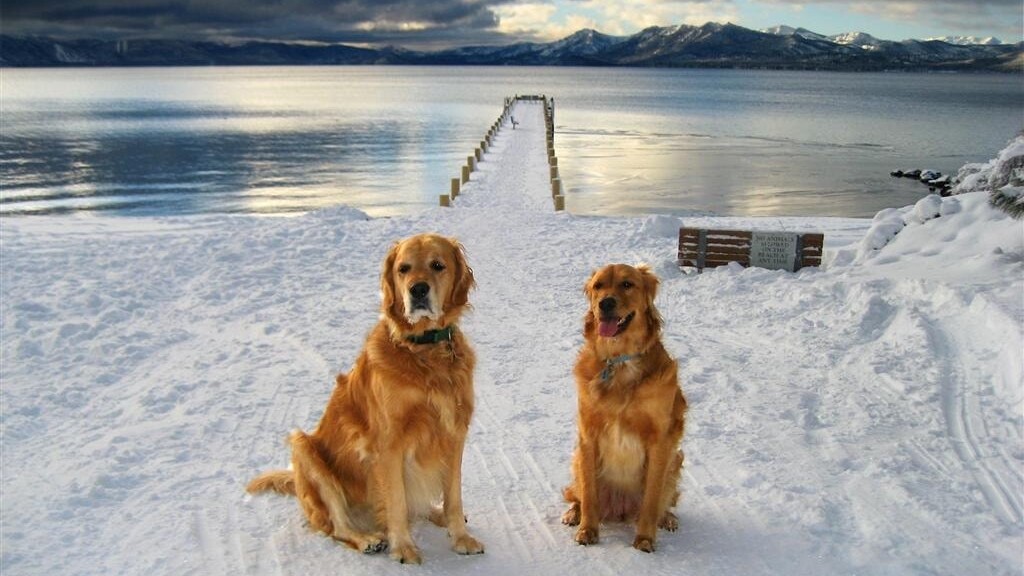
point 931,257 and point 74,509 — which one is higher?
point 931,257

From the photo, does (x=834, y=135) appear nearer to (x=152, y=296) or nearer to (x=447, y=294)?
(x=152, y=296)

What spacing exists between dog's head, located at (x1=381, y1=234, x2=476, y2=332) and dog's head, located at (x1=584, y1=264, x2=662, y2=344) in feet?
2.51

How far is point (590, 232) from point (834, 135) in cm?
4862

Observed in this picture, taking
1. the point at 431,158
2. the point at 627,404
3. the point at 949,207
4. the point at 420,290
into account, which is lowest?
the point at 431,158

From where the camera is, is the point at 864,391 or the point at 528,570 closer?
the point at 528,570

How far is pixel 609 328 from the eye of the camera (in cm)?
457

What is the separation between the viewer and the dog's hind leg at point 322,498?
4652mm

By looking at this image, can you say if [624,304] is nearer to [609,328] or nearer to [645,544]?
[609,328]

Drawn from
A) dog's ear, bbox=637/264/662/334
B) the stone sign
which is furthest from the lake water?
dog's ear, bbox=637/264/662/334

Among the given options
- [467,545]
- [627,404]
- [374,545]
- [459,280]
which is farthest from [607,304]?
[374,545]

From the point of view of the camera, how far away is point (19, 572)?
4.64m

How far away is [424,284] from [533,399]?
3446 millimetres

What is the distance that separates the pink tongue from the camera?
4.56m

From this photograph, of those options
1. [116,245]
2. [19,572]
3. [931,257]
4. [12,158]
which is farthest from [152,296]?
[12,158]
